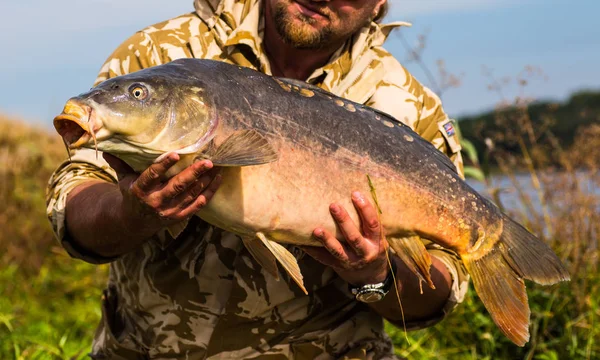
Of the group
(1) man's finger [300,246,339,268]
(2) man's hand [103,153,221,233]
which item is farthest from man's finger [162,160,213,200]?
(1) man's finger [300,246,339,268]

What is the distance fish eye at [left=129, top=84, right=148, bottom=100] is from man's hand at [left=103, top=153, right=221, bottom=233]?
0.67 feet

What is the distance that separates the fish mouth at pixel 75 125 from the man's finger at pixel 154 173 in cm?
22

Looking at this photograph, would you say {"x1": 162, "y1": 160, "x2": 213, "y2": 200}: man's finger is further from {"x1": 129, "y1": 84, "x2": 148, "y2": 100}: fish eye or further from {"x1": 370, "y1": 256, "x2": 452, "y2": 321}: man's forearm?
{"x1": 370, "y1": 256, "x2": 452, "y2": 321}: man's forearm

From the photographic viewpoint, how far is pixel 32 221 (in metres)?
8.16

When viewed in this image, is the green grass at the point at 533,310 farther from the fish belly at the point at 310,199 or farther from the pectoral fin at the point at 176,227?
the fish belly at the point at 310,199

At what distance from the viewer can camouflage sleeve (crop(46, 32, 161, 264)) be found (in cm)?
343

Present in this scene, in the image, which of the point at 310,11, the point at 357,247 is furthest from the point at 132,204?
the point at 310,11

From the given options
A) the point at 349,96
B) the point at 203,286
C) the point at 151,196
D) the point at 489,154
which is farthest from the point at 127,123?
the point at 489,154

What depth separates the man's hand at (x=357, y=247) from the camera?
9.54 feet

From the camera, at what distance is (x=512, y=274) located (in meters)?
3.23

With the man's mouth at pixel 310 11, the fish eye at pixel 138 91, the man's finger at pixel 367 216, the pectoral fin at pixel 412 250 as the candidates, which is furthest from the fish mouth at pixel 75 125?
the man's mouth at pixel 310 11

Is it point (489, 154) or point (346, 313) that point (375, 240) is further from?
point (489, 154)

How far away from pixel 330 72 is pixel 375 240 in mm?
1061

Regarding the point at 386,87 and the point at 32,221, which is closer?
the point at 386,87
